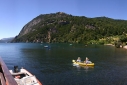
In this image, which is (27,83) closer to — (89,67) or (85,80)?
(85,80)

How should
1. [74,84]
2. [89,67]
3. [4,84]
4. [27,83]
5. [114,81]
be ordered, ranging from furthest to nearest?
1. [89,67]
2. [114,81]
3. [74,84]
4. [27,83]
5. [4,84]

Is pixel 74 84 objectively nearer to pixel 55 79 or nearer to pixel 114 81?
pixel 55 79

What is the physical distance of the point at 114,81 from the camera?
40.4 metres

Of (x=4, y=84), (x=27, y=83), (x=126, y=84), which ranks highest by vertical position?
(x=4, y=84)

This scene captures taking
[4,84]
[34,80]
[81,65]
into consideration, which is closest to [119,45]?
[81,65]

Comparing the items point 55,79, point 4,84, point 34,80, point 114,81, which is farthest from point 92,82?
point 4,84

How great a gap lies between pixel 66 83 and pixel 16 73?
10883mm

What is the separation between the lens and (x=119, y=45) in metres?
166

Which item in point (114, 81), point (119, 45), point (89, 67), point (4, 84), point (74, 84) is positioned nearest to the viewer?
point (4, 84)

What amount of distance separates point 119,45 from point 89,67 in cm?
11564

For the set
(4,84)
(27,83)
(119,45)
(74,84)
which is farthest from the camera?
(119,45)

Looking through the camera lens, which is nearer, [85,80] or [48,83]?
[48,83]

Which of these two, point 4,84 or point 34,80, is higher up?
point 4,84

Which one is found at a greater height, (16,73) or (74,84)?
(16,73)
